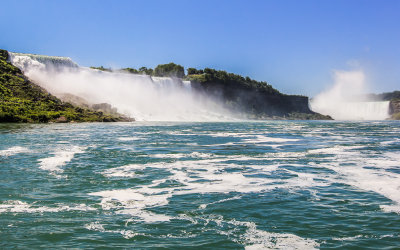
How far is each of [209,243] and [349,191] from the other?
22.7 feet

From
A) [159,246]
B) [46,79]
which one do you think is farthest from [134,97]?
[159,246]

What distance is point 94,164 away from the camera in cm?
1797

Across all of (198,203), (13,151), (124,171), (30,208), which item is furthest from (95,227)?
(13,151)

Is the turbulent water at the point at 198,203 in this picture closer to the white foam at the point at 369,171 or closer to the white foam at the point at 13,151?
the white foam at the point at 369,171

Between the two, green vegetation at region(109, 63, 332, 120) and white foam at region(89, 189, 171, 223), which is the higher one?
green vegetation at region(109, 63, 332, 120)

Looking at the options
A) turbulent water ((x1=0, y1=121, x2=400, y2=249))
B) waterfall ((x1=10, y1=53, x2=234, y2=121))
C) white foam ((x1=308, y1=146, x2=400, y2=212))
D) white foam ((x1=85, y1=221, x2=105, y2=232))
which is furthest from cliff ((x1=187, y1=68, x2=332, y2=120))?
white foam ((x1=85, y1=221, x2=105, y2=232))

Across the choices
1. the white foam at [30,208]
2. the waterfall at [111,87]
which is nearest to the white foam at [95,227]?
the white foam at [30,208]

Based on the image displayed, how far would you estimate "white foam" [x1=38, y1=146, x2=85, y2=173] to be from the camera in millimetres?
16619

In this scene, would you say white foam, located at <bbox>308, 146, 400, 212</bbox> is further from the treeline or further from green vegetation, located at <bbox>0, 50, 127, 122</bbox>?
the treeline

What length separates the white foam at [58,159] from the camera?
1662 cm

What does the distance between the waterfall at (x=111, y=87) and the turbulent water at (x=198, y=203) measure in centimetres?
7792

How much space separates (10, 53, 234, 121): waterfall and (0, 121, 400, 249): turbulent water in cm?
7792

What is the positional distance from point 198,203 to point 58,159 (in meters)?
11.1

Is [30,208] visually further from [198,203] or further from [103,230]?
[198,203]
